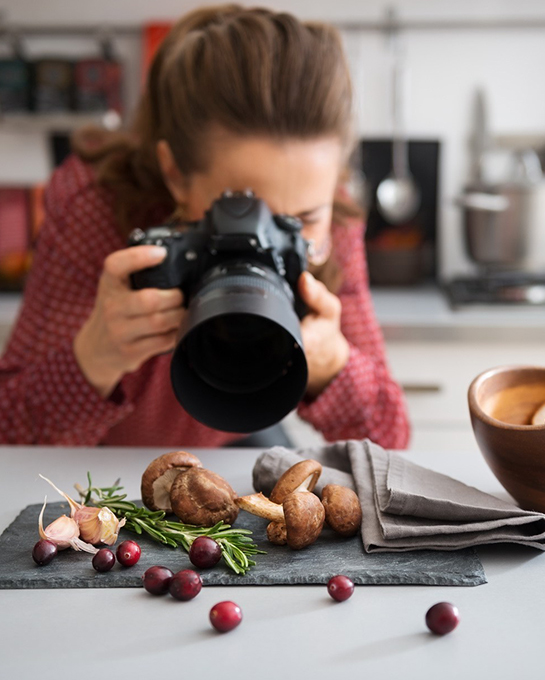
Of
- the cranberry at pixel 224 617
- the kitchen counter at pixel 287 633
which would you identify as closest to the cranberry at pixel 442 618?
the kitchen counter at pixel 287 633

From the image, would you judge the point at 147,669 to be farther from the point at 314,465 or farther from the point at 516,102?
the point at 516,102

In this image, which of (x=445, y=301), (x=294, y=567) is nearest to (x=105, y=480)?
→ (x=294, y=567)

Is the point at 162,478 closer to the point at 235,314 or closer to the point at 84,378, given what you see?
the point at 235,314

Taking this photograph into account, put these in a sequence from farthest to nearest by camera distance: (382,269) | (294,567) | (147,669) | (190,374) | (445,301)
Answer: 1. (382,269)
2. (445,301)
3. (190,374)
4. (294,567)
5. (147,669)

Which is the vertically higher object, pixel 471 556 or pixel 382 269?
A: pixel 471 556

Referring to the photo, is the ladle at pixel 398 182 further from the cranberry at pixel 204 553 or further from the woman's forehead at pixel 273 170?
the cranberry at pixel 204 553

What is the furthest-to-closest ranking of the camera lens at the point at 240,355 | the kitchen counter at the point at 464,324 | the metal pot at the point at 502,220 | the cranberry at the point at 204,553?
the metal pot at the point at 502,220, the kitchen counter at the point at 464,324, the camera lens at the point at 240,355, the cranberry at the point at 204,553

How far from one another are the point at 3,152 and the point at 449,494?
66.0 inches

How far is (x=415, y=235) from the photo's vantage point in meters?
1.95

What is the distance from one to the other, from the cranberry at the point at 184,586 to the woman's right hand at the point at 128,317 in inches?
13.1

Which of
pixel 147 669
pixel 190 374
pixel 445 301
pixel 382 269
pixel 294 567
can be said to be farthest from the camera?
pixel 382 269

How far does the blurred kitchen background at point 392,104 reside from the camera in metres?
1.86

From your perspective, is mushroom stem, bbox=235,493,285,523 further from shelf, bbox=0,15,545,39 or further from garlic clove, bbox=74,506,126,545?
shelf, bbox=0,15,545,39

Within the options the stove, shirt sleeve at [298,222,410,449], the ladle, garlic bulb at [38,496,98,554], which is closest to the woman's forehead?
shirt sleeve at [298,222,410,449]
